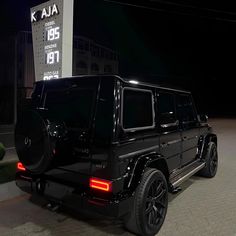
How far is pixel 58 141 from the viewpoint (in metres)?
3.56

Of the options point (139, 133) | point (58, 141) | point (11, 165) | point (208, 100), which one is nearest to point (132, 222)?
point (139, 133)

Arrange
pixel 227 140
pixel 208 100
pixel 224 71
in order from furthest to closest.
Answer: pixel 224 71
pixel 208 100
pixel 227 140

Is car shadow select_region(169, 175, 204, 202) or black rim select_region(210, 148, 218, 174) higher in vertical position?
black rim select_region(210, 148, 218, 174)

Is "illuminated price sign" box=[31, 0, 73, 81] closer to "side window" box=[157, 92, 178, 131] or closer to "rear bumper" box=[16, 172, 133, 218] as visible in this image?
"side window" box=[157, 92, 178, 131]

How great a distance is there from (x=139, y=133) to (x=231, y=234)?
1799mm

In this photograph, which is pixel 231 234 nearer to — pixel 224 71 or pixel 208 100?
pixel 208 100

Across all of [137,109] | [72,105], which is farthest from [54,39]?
→ [137,109]

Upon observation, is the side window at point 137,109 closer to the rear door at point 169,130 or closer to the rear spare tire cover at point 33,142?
the rear door at point 169,130

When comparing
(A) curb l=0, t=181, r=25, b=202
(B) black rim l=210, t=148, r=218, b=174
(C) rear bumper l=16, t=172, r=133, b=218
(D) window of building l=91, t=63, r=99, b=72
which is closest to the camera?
(C) rear bumper l=16, t=172, r=133, b=218

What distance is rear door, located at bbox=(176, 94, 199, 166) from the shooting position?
527 cm

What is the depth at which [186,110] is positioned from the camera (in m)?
5.62

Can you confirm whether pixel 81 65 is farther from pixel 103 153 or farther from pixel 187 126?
pixel 103 153

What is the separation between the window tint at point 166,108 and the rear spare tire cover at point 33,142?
1656mm

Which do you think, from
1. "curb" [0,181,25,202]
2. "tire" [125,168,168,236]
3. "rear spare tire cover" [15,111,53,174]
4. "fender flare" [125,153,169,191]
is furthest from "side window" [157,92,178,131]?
"curb" [0,181,25,202]
